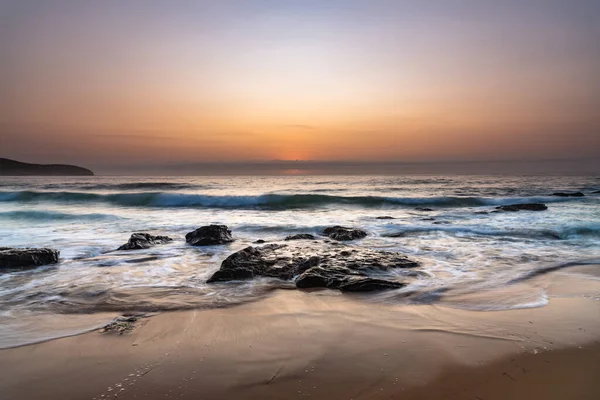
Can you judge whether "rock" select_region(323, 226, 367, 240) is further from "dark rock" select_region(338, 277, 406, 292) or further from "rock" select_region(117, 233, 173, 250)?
"dark rock" select_region(338, 277, 406, 292)

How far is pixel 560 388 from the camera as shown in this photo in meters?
2.60

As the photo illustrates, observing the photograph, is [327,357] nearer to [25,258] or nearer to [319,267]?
[319,267]

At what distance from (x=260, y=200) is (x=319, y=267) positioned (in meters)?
20.6

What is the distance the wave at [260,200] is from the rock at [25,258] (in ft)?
55.7

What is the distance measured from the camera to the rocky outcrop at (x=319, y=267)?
17.6 ft

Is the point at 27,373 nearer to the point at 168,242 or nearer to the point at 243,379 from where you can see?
the point at 243,379

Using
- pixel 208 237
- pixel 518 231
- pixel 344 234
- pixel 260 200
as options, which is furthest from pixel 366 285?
pixel 260 200

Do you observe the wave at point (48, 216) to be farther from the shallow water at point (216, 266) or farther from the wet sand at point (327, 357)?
the wet sand at point (327, 357)

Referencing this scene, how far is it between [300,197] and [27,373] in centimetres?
2417

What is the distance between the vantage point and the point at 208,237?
9.46 metres

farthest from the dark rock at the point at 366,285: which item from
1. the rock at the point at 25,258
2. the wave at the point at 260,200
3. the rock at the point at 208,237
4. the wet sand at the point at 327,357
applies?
the wave at the point at 260,200

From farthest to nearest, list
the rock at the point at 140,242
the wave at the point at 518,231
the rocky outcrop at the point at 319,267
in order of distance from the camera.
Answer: the wave at the point at 518,231, the rock at the point at 140,242, the rocky outcrop at the point at 319,267

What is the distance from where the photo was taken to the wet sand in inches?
103

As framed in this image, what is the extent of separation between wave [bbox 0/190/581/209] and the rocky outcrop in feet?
54.6
